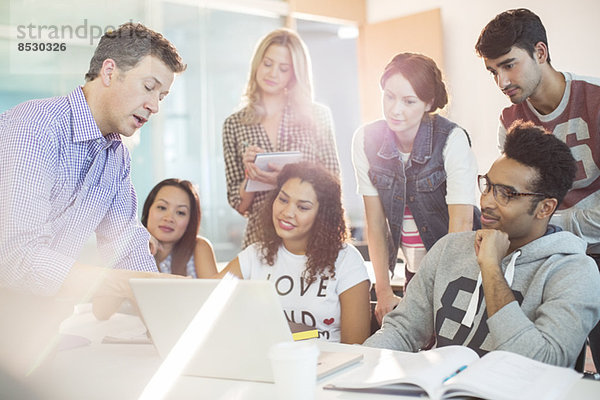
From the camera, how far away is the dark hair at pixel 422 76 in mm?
2229

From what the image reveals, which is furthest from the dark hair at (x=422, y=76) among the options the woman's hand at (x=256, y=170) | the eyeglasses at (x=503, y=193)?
the eyeglasses at (x=503, y=193)

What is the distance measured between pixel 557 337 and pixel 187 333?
785mm

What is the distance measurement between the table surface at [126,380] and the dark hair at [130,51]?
82cm

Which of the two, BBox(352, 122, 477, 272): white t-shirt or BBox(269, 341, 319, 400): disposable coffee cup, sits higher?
BBox(352, 122, 477, 272): white t-shirt

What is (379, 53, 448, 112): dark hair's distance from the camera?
2229mm

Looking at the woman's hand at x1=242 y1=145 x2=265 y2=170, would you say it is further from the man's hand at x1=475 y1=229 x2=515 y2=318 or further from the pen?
the pen

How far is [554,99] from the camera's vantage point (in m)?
2.07

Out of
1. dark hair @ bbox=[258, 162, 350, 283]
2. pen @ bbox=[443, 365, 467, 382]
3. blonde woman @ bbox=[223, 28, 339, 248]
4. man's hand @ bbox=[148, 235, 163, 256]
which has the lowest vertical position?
pen @ bbox=[443, 365, 467, 382]

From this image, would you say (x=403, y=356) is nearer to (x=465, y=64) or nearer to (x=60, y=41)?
(x=60, y=41)

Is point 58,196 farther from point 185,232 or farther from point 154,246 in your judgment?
point 185,232

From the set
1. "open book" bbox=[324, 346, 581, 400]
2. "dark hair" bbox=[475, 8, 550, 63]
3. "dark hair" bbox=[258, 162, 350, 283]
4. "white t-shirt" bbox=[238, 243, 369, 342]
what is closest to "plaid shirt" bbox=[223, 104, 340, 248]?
"dark hair" bbox=[258, 162, 350, 283]

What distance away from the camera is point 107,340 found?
155cm

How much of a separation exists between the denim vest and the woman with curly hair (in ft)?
0.61

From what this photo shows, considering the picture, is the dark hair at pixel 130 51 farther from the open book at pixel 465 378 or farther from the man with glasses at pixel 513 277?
the open book at pixel 465 378
